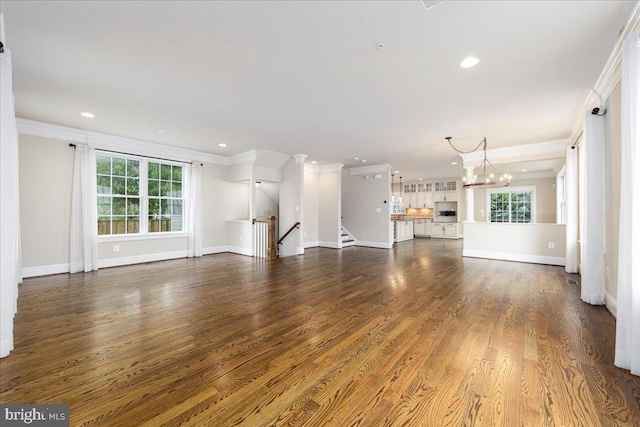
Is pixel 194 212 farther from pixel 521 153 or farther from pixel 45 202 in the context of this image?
pixel 521 153

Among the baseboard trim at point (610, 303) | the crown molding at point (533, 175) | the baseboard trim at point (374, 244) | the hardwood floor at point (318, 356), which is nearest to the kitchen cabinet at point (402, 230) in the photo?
the baseboard trim at point (374, 244)

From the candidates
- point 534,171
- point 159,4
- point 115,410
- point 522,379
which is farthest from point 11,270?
point 534,171

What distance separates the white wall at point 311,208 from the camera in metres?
8.80

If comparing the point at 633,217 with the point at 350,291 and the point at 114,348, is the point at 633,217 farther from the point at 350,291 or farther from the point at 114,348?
the point at 114,348

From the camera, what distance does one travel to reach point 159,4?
2.01 metres

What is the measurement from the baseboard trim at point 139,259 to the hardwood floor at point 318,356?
137 cm

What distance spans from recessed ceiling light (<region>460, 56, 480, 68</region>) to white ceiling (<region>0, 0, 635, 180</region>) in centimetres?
7

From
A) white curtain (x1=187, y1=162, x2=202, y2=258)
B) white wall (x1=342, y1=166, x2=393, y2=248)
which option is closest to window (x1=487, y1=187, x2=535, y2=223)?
white wall (x1=342, y1=166, x2=393, y2=248)

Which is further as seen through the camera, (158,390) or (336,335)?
(336,335)

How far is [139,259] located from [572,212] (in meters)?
8.82

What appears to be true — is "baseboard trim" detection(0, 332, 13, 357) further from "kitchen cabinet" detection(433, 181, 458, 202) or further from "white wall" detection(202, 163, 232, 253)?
"kitchen cabinet" detection(433, 181, 458, 202)

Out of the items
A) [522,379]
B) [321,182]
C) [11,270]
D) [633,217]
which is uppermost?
[321,182]

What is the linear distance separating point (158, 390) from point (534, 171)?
11.5 meters

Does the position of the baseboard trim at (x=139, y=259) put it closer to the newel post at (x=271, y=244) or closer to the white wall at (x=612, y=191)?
the newel post at (x=271, y=244)
